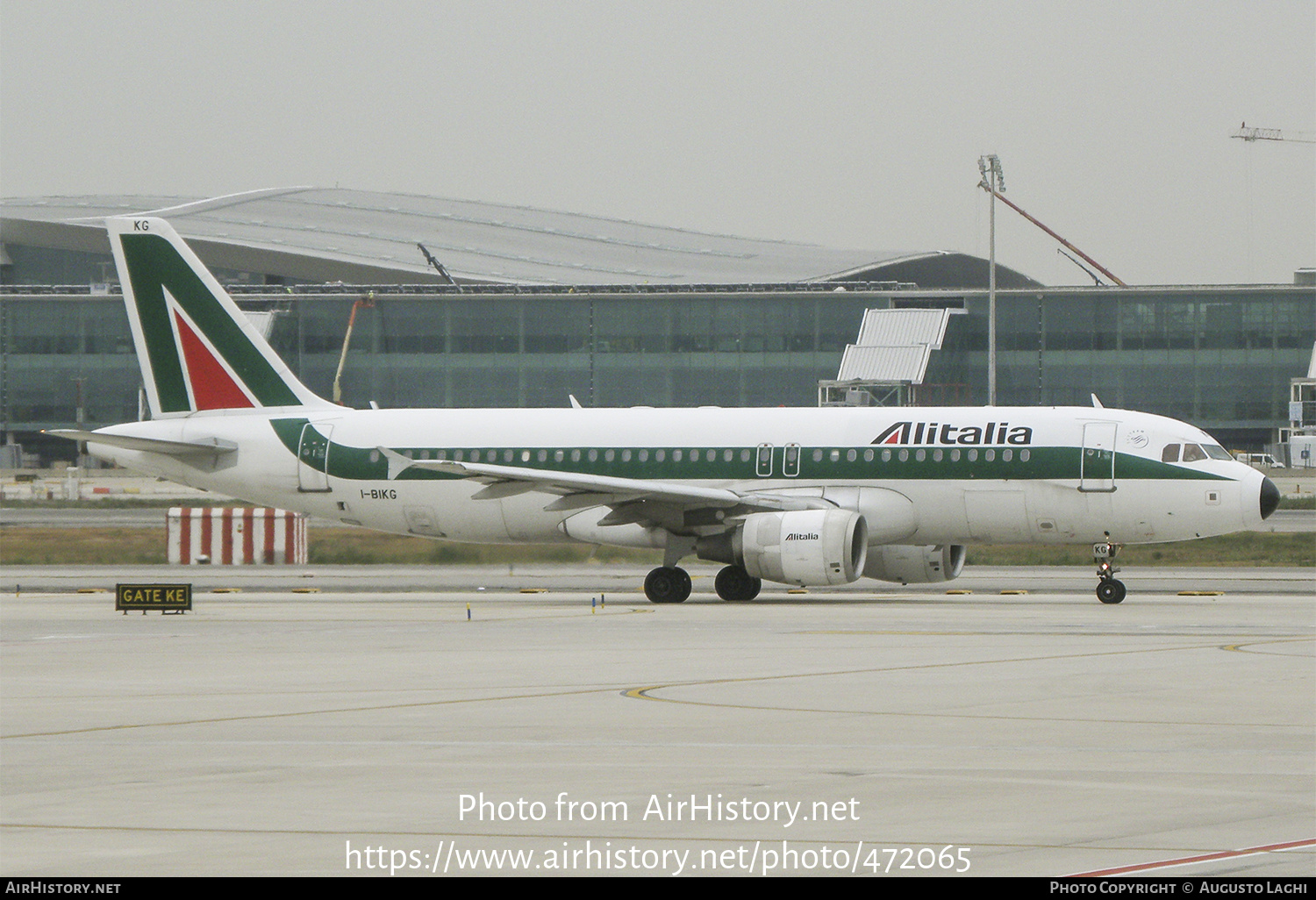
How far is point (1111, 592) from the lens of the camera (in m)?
32.8

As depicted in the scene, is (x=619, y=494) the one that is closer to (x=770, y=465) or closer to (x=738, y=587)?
(x=738, y=587)

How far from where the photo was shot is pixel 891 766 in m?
13.2

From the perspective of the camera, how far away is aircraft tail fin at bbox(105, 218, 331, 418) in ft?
126

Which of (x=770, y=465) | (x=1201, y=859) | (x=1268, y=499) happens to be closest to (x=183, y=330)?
(x=770, y=465)

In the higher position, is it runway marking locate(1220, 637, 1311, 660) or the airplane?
the airplane

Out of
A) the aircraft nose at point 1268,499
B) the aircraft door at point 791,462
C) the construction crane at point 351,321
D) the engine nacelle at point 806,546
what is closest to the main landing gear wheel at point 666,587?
the engine nacelle at point 806,546

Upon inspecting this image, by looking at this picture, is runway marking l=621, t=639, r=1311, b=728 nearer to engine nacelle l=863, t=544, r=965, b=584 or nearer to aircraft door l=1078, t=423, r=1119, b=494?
aircraft door l=1078, t=423, r=1119, b=494

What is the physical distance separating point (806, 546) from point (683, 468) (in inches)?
176

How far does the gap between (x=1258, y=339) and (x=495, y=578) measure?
74.9m

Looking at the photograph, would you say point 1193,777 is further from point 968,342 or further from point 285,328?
point 285,328

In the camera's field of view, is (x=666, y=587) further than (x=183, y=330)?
No

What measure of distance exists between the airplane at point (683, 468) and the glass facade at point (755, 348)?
66550 millimetres

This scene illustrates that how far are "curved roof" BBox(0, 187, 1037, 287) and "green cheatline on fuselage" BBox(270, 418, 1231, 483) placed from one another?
8740 cm

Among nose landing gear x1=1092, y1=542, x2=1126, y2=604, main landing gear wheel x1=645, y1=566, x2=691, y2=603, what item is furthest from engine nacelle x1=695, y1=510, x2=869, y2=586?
nose landing gear x1=1092, y1=542, x2=1126, y2=604
